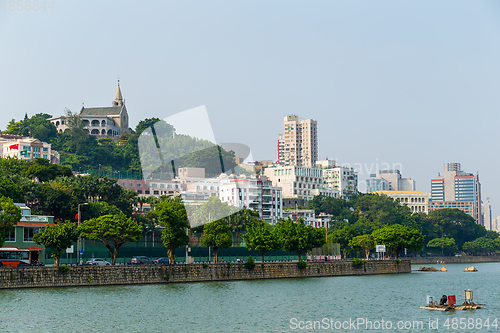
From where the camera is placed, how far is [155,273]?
224 feet

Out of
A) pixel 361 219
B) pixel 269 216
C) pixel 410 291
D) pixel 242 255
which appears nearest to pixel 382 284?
pixel 410 291

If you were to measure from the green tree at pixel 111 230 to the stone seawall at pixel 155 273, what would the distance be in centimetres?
484

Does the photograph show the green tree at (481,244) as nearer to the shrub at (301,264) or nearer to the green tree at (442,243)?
the green tree at (442,243)

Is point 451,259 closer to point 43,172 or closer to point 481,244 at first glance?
point 481,244

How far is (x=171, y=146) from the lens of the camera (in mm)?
44531

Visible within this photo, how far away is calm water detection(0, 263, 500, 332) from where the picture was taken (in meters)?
44.1

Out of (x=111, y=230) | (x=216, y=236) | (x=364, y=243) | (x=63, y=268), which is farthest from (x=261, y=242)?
(x=364, y=243)

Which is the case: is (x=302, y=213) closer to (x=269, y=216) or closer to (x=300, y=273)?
(x=269, y=216)

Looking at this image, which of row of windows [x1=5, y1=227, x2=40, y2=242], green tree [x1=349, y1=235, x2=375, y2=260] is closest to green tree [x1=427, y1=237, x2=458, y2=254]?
green tree [x1=349, y1=235, x2=375, y2=260]

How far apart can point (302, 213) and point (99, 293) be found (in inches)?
4467

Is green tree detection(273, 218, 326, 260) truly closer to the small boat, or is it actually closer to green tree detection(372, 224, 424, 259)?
green tree detection(372, 224, 424, 259)

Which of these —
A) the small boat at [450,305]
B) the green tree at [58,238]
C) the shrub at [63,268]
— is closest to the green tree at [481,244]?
the small boat at [450,305]

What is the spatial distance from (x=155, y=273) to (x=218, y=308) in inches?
674

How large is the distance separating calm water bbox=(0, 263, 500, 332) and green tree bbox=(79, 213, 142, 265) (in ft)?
25.1
